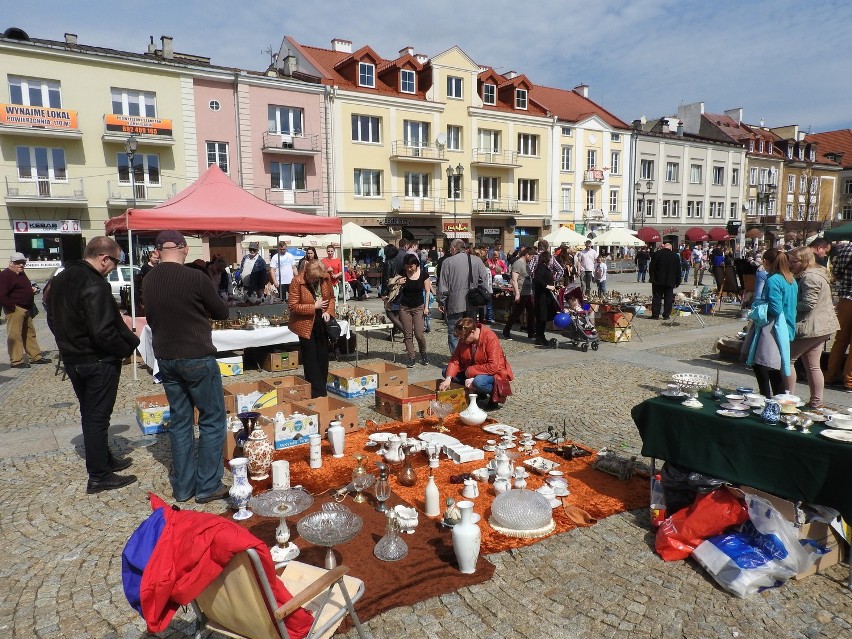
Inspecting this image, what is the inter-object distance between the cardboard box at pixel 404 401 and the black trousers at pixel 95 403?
2.97 meters

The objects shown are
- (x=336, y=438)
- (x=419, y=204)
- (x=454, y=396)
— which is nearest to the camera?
(x=336, y=438)

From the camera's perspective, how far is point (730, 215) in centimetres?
4822

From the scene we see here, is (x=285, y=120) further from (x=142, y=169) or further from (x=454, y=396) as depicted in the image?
(x=454, y=396)

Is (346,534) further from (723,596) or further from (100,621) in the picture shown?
(723,596)

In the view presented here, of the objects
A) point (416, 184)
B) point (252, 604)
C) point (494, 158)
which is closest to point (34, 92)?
point (416, 184)

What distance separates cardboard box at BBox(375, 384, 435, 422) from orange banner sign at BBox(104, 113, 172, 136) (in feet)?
75.7

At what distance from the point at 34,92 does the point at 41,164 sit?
2.84 metres

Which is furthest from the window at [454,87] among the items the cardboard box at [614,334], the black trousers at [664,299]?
the cardboard box at [614,334]

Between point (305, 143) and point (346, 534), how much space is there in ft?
90.0

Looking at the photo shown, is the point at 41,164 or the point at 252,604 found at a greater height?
the point at 41,164

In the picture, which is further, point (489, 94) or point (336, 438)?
point (489, 94)

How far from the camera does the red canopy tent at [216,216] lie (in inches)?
328

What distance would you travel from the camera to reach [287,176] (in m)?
28.4

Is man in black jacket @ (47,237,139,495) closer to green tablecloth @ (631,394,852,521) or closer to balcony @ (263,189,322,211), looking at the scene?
green tablecloth @ (631,394,852,521)
